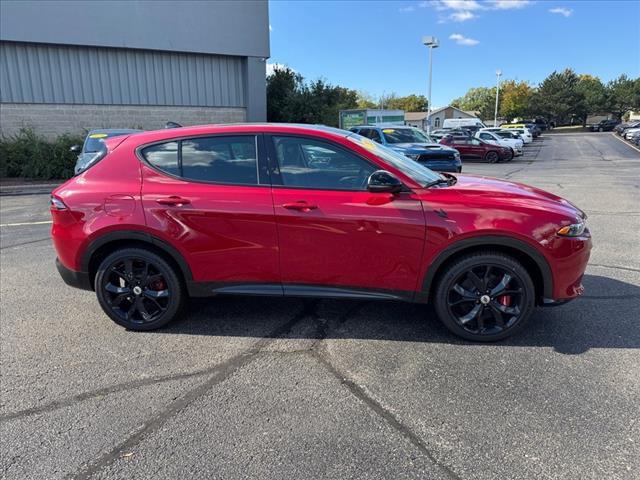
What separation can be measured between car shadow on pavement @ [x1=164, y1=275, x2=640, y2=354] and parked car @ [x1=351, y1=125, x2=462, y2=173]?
32.4 ft

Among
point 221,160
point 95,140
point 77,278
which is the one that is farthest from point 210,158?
point 95,140

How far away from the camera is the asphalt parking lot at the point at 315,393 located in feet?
7.93

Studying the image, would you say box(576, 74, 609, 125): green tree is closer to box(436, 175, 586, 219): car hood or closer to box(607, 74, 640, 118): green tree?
box(607, 74, 640, 118): green tree

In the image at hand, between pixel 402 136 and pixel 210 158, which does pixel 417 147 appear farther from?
pixel 210 158

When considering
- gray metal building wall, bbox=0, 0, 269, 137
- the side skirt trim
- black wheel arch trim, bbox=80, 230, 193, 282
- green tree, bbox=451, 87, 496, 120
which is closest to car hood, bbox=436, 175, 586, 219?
the side skirt trim

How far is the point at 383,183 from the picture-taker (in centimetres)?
348

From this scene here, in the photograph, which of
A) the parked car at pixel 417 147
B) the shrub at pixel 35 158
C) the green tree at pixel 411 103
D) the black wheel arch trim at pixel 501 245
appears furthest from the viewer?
the green tree at pixel 411 103

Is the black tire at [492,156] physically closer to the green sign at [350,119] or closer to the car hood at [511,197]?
the green sign at [350,119]

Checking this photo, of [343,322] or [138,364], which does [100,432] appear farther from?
[343,322]

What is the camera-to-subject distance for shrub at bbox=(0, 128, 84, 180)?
1653 centimetres

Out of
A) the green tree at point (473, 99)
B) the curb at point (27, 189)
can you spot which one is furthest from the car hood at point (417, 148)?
the green tree at point (473, 99)

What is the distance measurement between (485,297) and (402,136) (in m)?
12.9

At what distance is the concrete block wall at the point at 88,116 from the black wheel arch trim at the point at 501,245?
19247 mm

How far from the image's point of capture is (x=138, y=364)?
3.43 m
